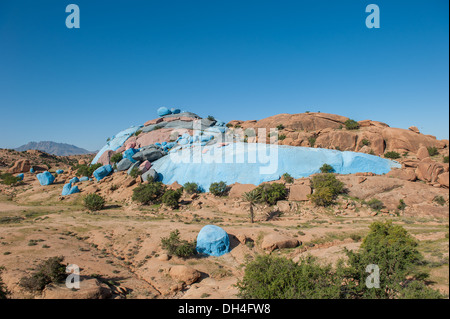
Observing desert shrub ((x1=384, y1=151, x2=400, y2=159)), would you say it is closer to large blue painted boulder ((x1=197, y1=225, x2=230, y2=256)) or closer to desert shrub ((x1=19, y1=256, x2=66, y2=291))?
large blue painted boulder ((x1=197, y1=225, x2=230, y2=256))

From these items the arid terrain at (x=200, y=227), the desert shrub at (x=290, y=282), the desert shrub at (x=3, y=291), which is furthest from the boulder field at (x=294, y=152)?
the desert shrub at (x=3, y=291)

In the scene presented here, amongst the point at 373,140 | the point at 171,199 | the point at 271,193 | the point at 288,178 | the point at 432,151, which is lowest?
the point at 171,199

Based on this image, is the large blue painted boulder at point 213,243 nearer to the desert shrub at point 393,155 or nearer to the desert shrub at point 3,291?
the desert shrub at point 3,291

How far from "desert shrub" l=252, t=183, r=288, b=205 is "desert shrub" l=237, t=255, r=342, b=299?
63.1 ft

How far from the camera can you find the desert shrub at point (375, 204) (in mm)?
29609

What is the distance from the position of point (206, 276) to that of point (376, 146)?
42.8m

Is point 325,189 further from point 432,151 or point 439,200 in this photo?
point 432,151

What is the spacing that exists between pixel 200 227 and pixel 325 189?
17340 mm

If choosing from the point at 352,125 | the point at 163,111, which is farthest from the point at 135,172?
the point at 352,125

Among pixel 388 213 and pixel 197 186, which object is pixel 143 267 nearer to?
pixel 197 186

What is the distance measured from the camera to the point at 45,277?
43.4 ft

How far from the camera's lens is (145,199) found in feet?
115

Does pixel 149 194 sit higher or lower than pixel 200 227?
higher
